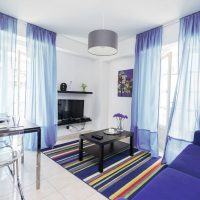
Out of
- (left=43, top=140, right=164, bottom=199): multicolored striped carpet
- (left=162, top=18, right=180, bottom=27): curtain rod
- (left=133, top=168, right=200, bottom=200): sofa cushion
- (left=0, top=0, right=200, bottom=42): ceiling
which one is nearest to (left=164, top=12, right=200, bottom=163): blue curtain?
(left=162, top=18, right=180, bottom=27): curtain rod

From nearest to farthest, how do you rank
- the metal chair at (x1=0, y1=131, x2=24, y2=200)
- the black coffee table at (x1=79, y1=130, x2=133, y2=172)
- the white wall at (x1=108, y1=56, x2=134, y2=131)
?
the metal chair at (x1=0, y1=131, x2=24, y2=200)
the black coffee table at (x1=79, y1=130, x2=133, y2=172)
the white wall at (x1=108, y1=56, x2=134, y2=131)

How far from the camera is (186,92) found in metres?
2.52

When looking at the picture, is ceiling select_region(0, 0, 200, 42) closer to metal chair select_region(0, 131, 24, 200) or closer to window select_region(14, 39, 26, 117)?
window select_region(14, 39, 26, 117)

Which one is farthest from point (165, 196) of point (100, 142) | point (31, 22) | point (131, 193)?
point (31, 22)

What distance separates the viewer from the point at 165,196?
1.15 m

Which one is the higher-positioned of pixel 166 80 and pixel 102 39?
pixel 102 39

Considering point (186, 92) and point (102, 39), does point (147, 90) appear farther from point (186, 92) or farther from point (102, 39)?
point (102, 39)

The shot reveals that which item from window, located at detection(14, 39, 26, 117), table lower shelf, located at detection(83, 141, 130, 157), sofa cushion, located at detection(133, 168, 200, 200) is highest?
window, located at detection(14, 39, 26, 117)

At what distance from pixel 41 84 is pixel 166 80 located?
2706mm

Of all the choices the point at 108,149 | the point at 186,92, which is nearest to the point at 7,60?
the point at 108,149

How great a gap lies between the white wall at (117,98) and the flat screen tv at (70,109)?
0.92 m

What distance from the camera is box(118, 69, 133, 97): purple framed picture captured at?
12.5ft

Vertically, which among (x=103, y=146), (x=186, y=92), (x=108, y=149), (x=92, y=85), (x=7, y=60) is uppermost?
(x=7, y=60)

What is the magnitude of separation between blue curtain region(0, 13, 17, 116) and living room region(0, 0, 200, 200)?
0.05 ft
